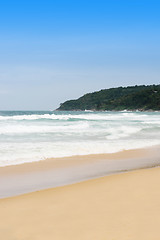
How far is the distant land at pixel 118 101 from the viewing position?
377 ft

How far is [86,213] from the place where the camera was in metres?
3.26

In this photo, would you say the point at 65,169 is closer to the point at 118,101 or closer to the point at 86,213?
the point at 86,213

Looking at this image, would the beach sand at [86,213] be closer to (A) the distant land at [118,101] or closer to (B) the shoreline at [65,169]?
(B) the shoreline at [65,169]

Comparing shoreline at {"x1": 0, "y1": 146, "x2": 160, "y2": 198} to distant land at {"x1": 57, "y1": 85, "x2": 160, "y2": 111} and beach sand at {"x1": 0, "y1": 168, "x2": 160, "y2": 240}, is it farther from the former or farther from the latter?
distant land at {"x1": 57, "y1": 85, "x2": 160, "y2": 111}

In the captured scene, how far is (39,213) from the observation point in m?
3.33

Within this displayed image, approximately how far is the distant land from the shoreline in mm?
101976

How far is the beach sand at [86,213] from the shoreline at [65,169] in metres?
0.61

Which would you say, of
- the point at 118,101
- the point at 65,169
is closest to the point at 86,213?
the point at 65,169

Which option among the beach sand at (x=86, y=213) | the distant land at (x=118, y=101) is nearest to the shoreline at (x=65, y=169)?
the beach sand at (x=86, y=213)

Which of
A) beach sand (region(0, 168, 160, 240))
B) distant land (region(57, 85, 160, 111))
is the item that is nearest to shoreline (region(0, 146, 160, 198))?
beach sand (region(0, 168, 160, 240))

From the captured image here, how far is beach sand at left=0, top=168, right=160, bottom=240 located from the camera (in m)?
2.72

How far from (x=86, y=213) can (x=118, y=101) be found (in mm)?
127839

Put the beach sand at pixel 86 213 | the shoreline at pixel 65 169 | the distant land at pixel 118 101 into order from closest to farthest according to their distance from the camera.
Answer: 1. the beach sand at pixel 86 213
2. the shoreline at pixel 65 169
3. the distant land at pixel 118 101

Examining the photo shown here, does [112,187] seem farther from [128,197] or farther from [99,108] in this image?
[99,108]
